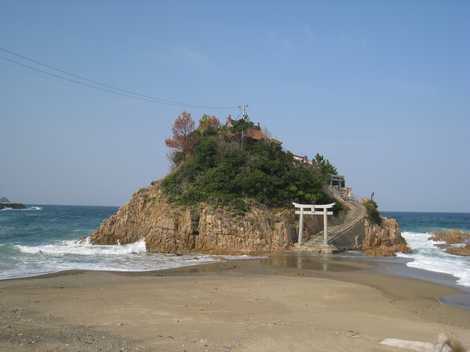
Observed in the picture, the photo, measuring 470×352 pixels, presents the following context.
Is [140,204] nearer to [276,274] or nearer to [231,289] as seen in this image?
[276,274]

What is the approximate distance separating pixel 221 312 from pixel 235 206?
2159cm

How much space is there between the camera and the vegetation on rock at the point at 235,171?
35713mm

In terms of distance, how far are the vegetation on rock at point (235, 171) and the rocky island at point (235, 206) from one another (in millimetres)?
82

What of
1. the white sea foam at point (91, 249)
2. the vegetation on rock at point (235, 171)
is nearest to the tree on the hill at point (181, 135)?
the vegetation on rock at point (235, 171)

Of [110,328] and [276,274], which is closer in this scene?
[110,328]

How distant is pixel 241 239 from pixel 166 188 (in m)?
8.71

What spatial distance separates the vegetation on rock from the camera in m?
35.7

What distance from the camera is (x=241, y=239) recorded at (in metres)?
32.6

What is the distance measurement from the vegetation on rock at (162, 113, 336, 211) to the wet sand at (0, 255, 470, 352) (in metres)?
14.2

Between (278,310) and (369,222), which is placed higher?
(369,222)

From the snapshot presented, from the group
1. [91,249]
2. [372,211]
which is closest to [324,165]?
[372,211]

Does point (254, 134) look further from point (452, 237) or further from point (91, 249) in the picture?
point (452, 237)

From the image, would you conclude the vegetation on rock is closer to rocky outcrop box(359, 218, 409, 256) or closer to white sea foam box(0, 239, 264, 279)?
rocky outcrop box(359, 218, 409, 256)

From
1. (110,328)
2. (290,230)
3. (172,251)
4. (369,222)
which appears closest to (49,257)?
(172,251)
